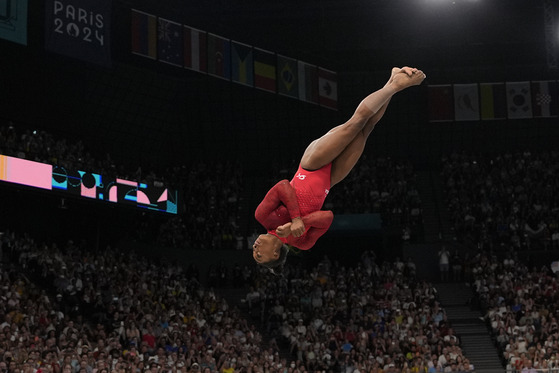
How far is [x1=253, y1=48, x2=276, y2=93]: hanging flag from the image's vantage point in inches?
1203

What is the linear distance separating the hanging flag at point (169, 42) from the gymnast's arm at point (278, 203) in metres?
19.6

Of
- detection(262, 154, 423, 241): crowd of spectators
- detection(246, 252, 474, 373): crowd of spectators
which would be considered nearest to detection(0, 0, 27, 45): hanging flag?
detection(246, 252, 474, 373): crowd of spectators

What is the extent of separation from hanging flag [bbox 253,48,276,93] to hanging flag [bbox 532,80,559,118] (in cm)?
1150

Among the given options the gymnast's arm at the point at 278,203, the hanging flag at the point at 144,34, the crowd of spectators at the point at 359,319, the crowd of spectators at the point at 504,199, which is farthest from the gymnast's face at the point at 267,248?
the crowd of spectators at the point at 504,199

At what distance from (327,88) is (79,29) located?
37.3 ft

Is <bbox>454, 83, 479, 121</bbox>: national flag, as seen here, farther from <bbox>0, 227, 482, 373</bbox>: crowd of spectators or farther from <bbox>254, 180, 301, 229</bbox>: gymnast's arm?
<bbox>254, 180, 301, 229</bbox>: gymnast's arm

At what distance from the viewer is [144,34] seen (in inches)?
1081

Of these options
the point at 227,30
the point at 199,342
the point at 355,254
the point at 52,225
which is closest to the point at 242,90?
the point at 227,30

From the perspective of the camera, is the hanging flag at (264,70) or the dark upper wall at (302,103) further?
the dark upper wall at (302,103)

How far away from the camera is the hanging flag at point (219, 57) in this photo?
29.3 m

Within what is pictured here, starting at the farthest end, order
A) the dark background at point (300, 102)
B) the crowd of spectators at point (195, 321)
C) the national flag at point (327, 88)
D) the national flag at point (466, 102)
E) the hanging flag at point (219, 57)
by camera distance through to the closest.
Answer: the dark background at point (300, 102), the national flag at point (466, 102), the national flag at point (327, 88), the hanging flag at point (219, 57), the crowd of spectators at point (195, 321)

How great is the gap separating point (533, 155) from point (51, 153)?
74.6 ft

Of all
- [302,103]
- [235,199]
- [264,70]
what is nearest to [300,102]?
[302,103]

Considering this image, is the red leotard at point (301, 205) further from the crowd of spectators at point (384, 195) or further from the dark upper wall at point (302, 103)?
the dark upper wall at point (302, 103)
